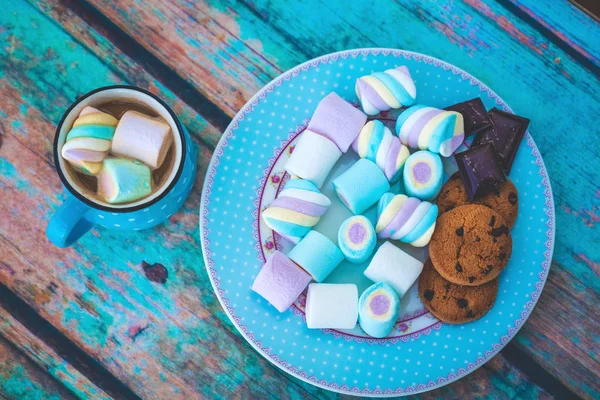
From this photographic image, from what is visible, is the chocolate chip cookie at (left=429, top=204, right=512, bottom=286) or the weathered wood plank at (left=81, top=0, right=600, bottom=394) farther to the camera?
the weathered wood plank at (left=81, top=0, right=600, bottom=394)

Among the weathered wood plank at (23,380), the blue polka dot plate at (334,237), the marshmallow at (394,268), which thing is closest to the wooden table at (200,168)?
the weathered wood plank at (23,380)

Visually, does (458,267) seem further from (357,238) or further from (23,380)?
(23,380)

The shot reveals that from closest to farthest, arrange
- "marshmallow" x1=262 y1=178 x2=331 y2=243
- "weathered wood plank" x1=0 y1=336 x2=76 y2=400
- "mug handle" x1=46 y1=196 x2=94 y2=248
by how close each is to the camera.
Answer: "mug handle" x1=46 y1=196 x2=94 y2=248, "marshmallow" x1=262 y1=178 x2=331 y2=243, "weathered wood plank" x1=0 y1=336 x2=76 y2=400

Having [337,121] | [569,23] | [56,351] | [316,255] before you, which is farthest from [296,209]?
[569,23]

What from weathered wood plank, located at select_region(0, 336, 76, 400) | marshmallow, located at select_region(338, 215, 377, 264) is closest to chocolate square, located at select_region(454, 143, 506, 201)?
marshmallow, located at select_region(338, 215, 377, 264)

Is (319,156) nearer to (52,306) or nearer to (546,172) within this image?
(546,172)

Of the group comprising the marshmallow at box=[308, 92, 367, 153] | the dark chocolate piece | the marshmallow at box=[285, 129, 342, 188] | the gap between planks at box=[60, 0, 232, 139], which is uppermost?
the dark chocolate piece

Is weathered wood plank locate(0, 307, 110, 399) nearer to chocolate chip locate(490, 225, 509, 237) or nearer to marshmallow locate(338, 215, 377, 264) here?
marshmallow locate(338, 215, 377, 264)
